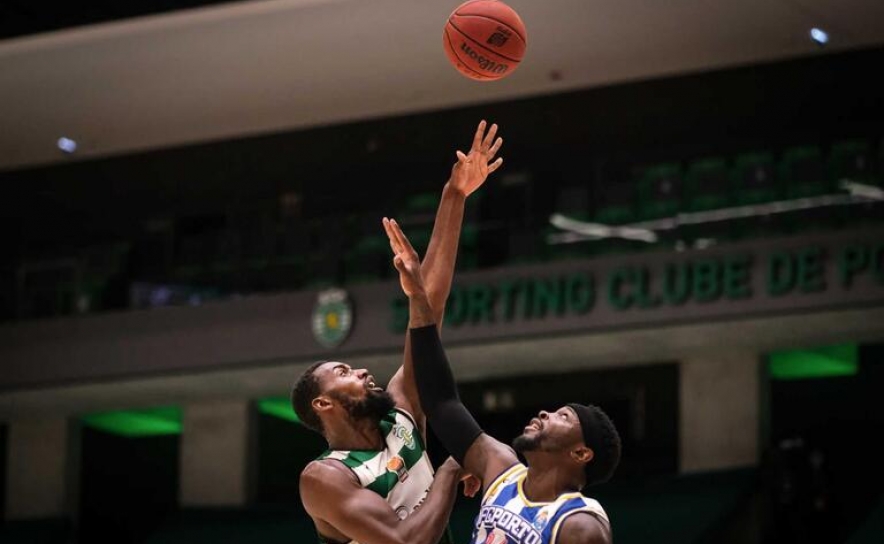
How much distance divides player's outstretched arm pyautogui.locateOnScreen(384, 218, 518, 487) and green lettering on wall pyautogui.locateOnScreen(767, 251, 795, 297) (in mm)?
10740

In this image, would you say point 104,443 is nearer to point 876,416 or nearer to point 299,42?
point 299,42

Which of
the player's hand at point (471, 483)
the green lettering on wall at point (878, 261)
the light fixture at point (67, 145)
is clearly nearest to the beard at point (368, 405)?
the player's hand at point (471, 483)

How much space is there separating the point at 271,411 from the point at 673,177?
7491 mm

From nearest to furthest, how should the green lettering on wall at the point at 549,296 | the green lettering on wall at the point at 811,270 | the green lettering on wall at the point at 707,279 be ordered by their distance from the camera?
the green lettering on wall at the point at 811,270
the green lettering on wall at the point at 707,279
the green lettering on wall at the point at 549,296

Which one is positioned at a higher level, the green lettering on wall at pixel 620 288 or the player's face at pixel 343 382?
the green lettering on wall at pixel 620 288

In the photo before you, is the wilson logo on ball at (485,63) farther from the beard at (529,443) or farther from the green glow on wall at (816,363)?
the green glow on wall at (816,363)

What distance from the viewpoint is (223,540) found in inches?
770

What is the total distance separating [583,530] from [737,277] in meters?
11.1

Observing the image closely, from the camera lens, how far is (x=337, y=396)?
20.3 ft

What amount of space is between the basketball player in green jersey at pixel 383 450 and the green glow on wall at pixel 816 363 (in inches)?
497

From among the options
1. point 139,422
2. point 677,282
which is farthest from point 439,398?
point 139,422

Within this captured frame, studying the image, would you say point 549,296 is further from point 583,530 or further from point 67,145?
point 583,530

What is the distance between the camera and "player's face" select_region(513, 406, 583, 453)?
581 centimetres

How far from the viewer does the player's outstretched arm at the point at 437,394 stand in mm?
5914
